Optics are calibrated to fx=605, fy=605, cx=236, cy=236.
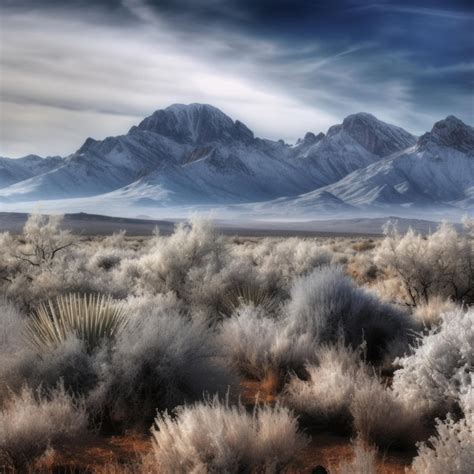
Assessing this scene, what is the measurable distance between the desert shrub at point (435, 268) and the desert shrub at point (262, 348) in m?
6.46

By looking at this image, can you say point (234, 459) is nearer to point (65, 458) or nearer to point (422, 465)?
point (422, 465)

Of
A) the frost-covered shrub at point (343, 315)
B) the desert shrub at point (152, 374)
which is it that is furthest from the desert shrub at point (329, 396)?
the frost-covered shrub at point (343, 315)

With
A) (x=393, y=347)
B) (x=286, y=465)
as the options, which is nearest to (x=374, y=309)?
(x=393, y=347)

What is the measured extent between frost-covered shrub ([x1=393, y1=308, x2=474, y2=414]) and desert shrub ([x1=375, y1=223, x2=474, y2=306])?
320 inches

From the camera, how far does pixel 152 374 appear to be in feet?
22.6

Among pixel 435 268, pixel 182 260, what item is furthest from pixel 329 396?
pixel 435 268

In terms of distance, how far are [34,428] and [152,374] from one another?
1.75 metres

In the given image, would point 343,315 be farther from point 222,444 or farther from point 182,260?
point 222,444

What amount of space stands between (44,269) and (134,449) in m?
8.61

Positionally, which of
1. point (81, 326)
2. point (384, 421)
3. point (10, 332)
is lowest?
point (384, 421)

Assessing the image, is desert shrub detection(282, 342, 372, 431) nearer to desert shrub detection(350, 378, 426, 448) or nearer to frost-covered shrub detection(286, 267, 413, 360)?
desert shrub detection(350, 378, 426, 448)

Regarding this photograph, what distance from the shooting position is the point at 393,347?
941 centimetres

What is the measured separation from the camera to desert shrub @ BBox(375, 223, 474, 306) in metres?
14.8

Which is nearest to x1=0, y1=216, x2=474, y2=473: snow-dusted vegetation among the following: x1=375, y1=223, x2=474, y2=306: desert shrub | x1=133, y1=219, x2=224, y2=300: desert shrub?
x1=133, y1=219, x2=224, y2=300: desert shrub
